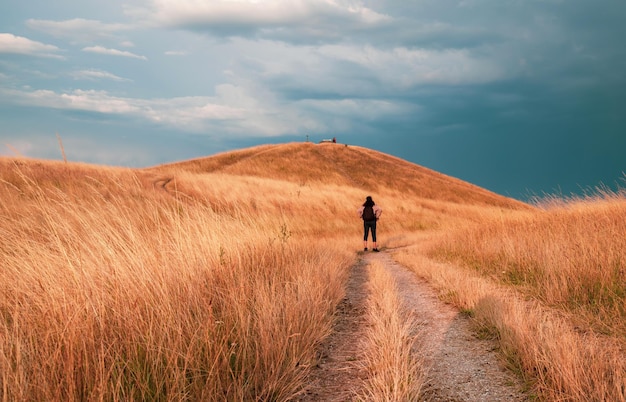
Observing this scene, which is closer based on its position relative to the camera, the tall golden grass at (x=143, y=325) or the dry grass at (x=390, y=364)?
the tall golden grass at (x=143, y=325)

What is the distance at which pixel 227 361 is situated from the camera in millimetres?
3084

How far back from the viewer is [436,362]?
3877 millimetres

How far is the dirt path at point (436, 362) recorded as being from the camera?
3229 mm

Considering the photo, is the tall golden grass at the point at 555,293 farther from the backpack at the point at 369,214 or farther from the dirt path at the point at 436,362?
the backpack at the point at 369,214

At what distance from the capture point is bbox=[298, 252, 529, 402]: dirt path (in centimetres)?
323

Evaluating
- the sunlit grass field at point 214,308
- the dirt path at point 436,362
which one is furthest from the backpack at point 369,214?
the dirt path at point 436,362

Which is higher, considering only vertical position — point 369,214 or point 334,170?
point 334,170

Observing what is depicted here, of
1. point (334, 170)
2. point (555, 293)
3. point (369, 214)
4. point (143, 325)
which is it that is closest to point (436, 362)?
point (143, 325)

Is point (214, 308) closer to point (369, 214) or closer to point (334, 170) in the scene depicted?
point (369, 214)

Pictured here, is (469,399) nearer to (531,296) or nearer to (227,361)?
(227,361)

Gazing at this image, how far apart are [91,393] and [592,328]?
520 cm

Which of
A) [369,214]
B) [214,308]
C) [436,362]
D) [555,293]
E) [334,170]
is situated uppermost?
[334,170]

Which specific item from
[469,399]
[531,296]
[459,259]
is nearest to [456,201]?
[459,259]

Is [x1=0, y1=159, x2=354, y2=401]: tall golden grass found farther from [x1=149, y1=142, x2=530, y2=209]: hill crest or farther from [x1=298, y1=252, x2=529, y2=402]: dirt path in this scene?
[x1=149, y1=142, x2=530, y2=209]: hill crest
